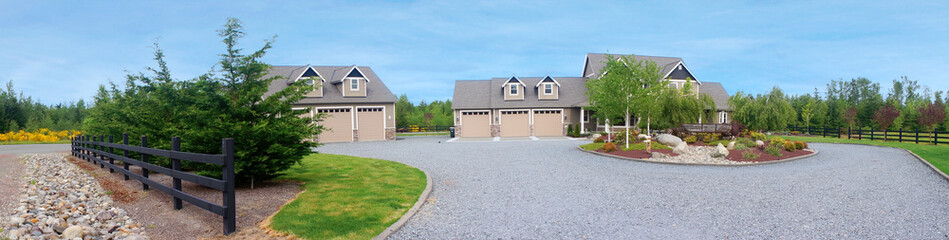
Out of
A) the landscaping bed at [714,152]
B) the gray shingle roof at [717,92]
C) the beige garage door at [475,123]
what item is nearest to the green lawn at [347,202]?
the landscaping bed at [714,152]

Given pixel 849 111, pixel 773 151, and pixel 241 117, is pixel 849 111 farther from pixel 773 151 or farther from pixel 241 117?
pixel 241 117

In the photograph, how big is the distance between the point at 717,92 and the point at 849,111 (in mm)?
16212

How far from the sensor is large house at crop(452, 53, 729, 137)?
3164 centimetres

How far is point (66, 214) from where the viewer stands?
6250 millimetres

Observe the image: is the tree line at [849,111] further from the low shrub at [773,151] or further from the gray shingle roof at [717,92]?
the low shrub at [773,151]

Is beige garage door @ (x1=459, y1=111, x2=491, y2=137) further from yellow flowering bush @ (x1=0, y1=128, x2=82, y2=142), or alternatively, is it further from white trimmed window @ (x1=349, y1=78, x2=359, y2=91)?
yellow flowering bush @ (x1=0, y1=128, x2=82, y2=142)

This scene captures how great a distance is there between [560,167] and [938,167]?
411 inches

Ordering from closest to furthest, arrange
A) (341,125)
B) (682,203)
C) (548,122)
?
(682,203), (341,125), (548,122)

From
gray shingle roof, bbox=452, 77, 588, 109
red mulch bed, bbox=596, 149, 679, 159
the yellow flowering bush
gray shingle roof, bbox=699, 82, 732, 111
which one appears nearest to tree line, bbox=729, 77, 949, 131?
gray shingle roof, bbox=699, 82, 732, 111

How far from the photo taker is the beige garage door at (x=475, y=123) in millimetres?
31672

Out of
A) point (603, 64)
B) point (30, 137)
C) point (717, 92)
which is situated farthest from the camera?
point (717, 92)

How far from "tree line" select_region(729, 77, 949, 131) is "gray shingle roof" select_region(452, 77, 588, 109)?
12621 millimetres

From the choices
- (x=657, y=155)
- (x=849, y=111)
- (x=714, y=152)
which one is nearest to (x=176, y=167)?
(x=657, y=155)

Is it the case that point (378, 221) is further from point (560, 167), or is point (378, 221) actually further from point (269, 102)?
point (560, 167)
